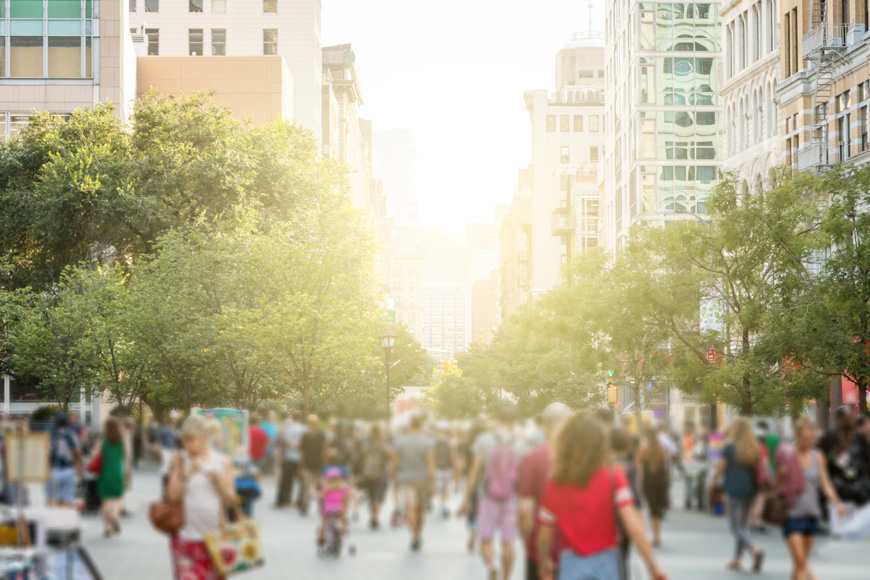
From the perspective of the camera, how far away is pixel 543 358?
51.6 m

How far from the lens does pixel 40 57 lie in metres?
74.3

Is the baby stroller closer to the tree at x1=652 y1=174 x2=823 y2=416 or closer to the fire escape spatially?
the tree at x1=652 y1=174 x2=823 y2=416

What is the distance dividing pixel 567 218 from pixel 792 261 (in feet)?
316

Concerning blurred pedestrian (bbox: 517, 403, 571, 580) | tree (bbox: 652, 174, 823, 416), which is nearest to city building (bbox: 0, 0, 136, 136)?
tree (bbox: 652, 174, 823, 416)

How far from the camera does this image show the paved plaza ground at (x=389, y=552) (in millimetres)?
8695

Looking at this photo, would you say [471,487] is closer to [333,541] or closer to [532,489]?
[532,489]

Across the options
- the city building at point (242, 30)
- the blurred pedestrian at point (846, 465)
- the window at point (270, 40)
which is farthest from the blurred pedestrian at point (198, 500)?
the window at point (270, 40)

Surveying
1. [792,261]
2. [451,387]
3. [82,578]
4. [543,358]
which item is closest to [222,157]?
[543,358]

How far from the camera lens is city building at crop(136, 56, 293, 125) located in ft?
303

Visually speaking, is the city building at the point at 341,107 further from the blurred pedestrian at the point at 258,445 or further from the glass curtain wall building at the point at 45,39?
the blurred pedestrian at the point at 258,445

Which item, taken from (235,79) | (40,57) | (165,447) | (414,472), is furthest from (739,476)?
(235,79)

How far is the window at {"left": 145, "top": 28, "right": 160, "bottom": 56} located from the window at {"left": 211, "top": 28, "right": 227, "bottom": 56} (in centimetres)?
500

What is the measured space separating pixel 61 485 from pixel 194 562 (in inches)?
48.1

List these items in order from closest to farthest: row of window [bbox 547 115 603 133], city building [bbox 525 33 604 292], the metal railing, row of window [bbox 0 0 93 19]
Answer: the metal railing → row of window [bbox 0 0 93 19] → city building [bbox 525 33 604 292] → row of window [bbox 547 115 603 133]
